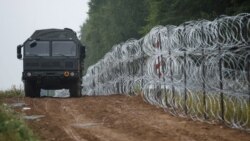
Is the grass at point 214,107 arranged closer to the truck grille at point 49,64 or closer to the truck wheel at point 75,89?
the truck grille at point 49,64

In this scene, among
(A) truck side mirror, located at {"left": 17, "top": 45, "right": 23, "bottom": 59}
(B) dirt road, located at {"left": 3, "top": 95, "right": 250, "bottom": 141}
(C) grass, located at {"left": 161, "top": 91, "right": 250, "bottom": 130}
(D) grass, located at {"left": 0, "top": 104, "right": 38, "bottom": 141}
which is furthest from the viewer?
(A) truck side mirror, located at {"left": 17, "top": 45, "right": 23, "bottom": 59}

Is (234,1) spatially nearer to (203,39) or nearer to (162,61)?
(162,61)

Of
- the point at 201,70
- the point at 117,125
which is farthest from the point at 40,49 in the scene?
the point at 201,70

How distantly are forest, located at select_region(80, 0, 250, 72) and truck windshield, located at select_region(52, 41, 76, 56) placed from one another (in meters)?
7.02

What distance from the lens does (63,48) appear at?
22.2 metres

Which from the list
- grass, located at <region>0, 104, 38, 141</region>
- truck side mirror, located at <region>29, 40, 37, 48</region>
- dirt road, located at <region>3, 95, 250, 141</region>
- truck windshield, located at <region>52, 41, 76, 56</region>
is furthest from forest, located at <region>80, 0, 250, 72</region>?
grass, located at <region>0, 104, 38, 141</region>

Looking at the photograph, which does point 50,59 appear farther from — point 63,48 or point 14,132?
point 14,132

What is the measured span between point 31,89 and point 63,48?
240cm

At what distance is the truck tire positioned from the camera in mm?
22694

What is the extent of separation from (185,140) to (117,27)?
4294 cm

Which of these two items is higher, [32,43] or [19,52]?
[32,43]

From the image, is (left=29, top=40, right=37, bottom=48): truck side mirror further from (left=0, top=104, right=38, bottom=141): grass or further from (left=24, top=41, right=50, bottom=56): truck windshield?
(left=0, top=104, right=38, bottom=141): grass

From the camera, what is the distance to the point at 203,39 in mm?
13172

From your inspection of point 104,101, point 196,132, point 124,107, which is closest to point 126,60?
point 104,101
